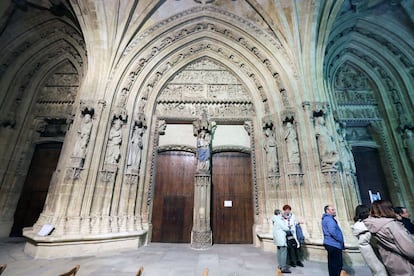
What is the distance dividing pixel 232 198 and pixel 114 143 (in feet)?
13.9

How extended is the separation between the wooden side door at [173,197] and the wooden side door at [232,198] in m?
0.84

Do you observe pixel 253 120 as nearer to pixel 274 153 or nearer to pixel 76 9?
pixel 274 153

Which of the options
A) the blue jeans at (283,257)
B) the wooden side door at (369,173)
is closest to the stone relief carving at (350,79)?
the wooden side door at (369,173)

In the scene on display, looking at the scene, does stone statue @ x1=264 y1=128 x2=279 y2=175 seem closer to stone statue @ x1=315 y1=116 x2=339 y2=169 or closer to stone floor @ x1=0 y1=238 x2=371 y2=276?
stone statue @ x1=315 y1=116 x2=339 y2=169

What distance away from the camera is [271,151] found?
569 centimetres

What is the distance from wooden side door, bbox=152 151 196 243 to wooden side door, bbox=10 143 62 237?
412 cm

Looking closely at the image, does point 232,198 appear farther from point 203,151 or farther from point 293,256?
point 293,256

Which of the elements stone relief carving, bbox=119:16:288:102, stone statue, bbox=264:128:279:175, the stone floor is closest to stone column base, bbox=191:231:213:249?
the stone floor

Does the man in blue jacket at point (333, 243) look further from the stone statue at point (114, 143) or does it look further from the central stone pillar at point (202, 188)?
the stone statue at point (114, 143)

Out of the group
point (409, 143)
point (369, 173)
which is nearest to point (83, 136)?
point (369, 173)

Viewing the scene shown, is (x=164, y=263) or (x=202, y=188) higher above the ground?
(x=202, y=188)

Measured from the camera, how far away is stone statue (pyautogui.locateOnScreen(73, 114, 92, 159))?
4.99 metres

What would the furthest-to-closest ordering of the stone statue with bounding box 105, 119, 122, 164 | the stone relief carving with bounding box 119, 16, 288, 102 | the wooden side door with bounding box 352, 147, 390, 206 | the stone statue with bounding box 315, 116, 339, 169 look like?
1. the stone relief carving with bounding box 119, 16, 288, 102
2. the wooden side door with bounding box 352, 147, 390, 206
3. the stone statue with bounding box 105, 119, 122, 164
4. the stone statue with bounding box 315, 116, 339, 169

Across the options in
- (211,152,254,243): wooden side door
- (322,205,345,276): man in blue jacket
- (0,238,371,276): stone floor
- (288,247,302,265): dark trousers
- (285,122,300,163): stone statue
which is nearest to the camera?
(322,205,345,276): man in blue jacket
